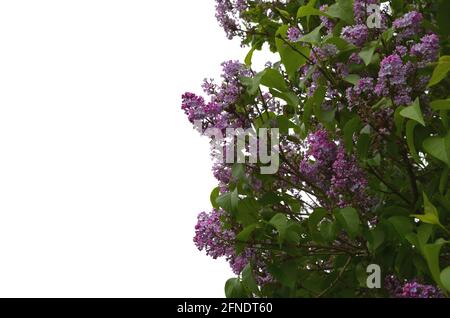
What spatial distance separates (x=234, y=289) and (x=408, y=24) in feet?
3.48

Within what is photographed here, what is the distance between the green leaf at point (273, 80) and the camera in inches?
95.7

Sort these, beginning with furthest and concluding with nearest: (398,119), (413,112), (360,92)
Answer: (360,92) < (398,119) < (413,112)

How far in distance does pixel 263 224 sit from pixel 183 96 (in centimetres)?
49

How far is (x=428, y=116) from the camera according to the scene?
2.34m

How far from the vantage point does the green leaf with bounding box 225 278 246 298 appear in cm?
269

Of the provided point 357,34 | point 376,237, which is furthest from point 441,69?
point 376,237

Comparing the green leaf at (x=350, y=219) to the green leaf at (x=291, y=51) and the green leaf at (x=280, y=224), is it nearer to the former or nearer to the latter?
the green leaf at (x=280, y=224)

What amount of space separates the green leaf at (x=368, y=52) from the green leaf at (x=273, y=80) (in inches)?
10.5

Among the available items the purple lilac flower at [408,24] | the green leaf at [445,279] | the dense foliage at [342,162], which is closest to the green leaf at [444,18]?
the dense foliage at [342,162]

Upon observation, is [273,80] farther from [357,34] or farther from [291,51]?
[357,34]

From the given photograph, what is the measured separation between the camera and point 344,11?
7.83 ft
